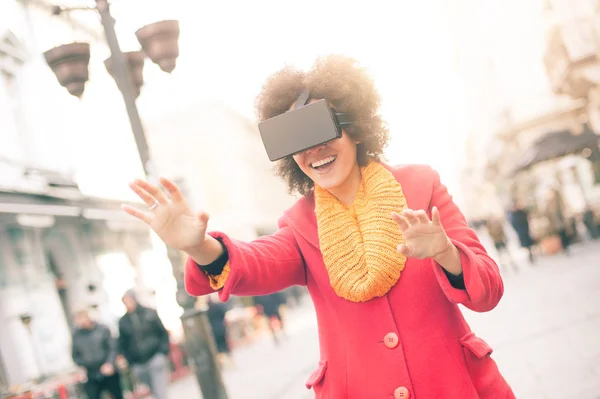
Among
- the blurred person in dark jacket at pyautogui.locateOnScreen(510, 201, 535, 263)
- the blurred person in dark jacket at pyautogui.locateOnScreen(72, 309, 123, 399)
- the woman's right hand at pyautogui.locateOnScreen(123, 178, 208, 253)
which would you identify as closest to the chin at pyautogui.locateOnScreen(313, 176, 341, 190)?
the woman's right hand at pyautogui.locateOnScreen(123, 178, 208, 253)

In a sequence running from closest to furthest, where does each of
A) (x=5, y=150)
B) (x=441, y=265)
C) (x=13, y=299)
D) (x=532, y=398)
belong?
(x=441, y=265) < (x=532, y=398) < (x=13, y=299) < (x=5, y=150)

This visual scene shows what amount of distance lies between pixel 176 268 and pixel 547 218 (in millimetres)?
11584

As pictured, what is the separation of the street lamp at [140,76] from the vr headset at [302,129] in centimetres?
402

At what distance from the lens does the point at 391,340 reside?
7.09 ft

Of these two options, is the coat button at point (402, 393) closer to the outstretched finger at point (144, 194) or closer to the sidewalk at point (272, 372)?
the outstretched finger at point (144, 194)

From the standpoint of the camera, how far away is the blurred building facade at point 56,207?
12.4m

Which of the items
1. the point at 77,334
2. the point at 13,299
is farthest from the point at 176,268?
the point at 13,299

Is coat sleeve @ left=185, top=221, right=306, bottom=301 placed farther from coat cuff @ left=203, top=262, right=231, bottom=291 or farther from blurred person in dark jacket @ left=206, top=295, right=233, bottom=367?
blurred person in dark jacket @ left=206, top=295, right=233, bottom=367

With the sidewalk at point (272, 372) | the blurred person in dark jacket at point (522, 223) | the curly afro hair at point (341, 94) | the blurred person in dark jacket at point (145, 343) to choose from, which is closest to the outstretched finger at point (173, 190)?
the curly afro hair at point (341, 94)

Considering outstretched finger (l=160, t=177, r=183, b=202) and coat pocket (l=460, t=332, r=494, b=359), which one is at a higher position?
outstretched finger (l=160, t=177, r=183, b=202)

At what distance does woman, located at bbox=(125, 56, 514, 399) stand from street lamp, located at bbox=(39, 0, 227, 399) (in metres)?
3.89

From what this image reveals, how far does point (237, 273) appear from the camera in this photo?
2.16 metres

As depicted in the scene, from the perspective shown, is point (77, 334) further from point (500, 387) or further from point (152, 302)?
point (152, 302)

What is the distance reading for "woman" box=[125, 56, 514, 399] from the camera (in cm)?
209
